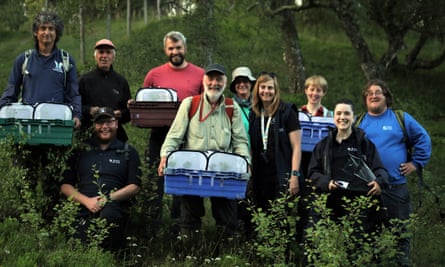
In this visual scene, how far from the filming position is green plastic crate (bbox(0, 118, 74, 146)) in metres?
6.05

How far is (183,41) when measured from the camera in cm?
712

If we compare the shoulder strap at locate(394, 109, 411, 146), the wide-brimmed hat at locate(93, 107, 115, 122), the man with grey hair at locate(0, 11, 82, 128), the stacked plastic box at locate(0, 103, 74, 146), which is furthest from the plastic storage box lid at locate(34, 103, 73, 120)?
the shoulder strap at locate(394, 109, 411, 146)

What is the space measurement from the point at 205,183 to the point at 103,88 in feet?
6.74

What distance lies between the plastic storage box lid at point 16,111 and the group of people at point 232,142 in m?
0.33

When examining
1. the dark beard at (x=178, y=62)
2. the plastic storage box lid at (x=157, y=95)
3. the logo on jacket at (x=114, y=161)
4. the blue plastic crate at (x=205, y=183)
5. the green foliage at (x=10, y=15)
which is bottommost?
the blue plastic crate at (x=205, y=183)

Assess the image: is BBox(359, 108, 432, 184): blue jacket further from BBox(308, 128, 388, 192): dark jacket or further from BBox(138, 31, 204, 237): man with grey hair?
BBox(138, 31, 204, 237): man with grey hair

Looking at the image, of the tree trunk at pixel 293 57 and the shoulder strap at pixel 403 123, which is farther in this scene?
the tree trunk at pixel 293 57

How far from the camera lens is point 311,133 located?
6953mm

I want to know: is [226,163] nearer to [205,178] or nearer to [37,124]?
[205,178]

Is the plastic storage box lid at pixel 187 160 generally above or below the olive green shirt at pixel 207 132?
below

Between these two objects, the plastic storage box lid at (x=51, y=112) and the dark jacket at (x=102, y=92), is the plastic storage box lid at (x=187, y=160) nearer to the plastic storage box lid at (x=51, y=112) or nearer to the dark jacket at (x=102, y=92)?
the plastic storage box lid at (x=51, y=112)

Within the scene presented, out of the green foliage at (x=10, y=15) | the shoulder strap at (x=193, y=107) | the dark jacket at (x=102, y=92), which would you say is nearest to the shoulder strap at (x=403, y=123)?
the shoulder strap at (x=193, y=107)

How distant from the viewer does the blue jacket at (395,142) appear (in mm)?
6547

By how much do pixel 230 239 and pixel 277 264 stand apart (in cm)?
112
